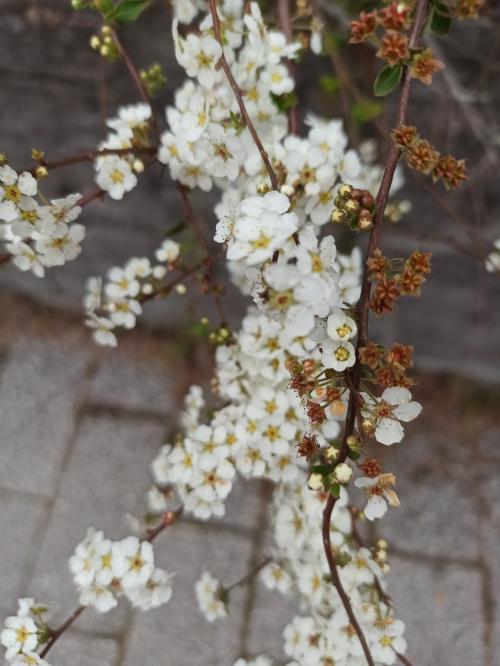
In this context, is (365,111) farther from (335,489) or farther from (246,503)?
(246,503)

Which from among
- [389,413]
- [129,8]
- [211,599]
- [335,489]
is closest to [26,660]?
[211,599]

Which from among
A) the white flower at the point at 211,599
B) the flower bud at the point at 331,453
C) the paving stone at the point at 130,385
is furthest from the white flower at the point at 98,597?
the paving stone at the point at 130,385

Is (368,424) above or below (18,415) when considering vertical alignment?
below

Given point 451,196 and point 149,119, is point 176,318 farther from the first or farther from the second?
point 149,119

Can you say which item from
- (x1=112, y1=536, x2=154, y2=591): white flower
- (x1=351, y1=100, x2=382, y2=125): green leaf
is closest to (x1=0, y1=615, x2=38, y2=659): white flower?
(x1=112, y1=536, x2=154, y2=591): white flower

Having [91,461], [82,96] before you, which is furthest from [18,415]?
[82,96]

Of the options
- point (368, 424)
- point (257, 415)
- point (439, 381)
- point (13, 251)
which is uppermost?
point (439, 381)

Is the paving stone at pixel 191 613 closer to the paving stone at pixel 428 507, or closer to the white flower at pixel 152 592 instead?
the paving stone at pixel 428 507
